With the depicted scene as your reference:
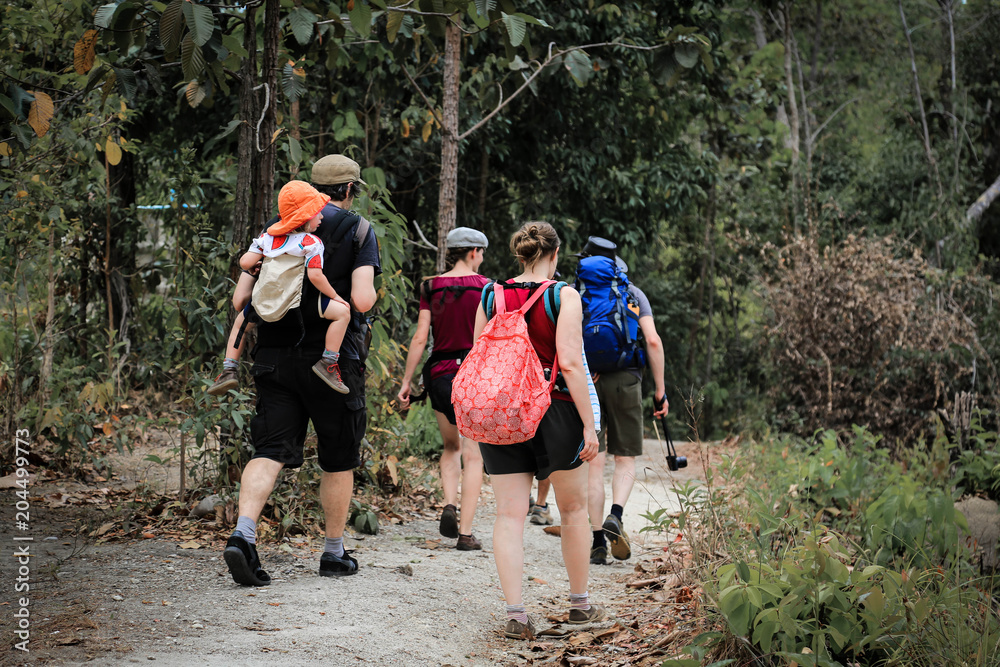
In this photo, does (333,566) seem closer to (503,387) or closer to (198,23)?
(503,387)

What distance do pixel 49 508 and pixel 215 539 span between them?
4.38 ft

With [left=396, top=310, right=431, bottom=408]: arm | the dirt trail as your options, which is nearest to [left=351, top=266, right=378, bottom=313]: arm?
[left=396, top=310, right=431, bottom=408]: arm

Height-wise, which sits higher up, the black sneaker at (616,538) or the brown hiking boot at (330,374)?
the brown hiking boot at (330,374)

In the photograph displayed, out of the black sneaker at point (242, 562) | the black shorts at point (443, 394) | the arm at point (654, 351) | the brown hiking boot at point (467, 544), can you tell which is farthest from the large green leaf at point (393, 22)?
the brown hiking boot at point (467, 544)

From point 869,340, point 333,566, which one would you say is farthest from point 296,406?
point 869,340

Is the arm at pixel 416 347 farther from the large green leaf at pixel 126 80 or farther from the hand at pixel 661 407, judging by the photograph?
the large green leaf at pixel 126 80

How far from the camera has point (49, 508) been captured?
5.34 m

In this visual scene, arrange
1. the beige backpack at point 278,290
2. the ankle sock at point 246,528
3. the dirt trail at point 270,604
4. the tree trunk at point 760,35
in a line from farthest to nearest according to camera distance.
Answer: the tree trunk at point 760,35
the beige backpack at point 278,290
the ankle sock at point 246,528
the dirt trail at point 270,604

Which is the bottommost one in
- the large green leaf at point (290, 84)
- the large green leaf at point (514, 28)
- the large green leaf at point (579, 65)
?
the large green leaf at point (290, 84)

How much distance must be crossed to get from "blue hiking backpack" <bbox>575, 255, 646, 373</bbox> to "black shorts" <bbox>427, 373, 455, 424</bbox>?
0.92 m

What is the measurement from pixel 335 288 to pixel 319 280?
0.22 m

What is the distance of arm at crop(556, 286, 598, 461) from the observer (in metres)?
3.73

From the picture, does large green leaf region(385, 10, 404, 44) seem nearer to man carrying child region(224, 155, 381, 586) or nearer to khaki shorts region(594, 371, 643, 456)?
man carrying child region(224, 155, 381, 586)

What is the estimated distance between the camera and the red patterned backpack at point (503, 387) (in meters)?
3.62
